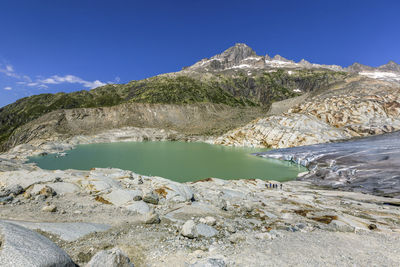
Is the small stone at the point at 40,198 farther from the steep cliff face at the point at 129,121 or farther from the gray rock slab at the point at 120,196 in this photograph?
the steep cliff face at the point at 129,121

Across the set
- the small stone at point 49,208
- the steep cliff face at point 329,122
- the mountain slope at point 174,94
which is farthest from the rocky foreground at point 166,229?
the mountain slope at point 174,94

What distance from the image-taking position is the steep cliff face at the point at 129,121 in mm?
84875

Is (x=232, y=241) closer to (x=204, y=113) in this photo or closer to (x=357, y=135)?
(x=357, y=135)

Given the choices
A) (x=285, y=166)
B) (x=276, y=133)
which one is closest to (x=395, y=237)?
(x=285, y=166)

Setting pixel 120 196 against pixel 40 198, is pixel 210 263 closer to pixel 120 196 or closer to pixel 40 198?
pixel 120 196

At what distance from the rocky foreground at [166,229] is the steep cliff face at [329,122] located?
47.3m

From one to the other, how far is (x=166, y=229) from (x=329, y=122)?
228 feet

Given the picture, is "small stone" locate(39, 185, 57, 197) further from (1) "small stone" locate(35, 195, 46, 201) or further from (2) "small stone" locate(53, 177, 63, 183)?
(2) "small stone" locate(53, 177, 63, 183)

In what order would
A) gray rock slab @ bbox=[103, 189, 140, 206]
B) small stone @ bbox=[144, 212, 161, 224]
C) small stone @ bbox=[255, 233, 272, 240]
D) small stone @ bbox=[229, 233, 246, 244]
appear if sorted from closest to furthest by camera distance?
small stone @ bbox=[229, 233, 246, 244] < small stone @ bbox=[255, 233, 272, 240] < small stone @ bbox=[144, 212, 161, 224] < gray rock slab @ bbox=[103, 189, 140, 206]

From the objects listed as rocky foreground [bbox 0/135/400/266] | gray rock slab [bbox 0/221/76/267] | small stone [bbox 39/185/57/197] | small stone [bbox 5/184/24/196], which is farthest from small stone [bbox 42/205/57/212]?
gray rock slab [bbox 0/221/76/267]

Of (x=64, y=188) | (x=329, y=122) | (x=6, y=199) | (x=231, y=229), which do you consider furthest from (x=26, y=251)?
(x=329, y=122)

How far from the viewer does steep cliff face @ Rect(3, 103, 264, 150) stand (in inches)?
3342

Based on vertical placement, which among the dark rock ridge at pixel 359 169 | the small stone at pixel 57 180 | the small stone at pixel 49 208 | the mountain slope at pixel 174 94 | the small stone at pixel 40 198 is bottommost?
the dark rock ridge at pixel 359 169

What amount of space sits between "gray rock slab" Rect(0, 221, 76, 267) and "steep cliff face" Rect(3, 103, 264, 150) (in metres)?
84.9
